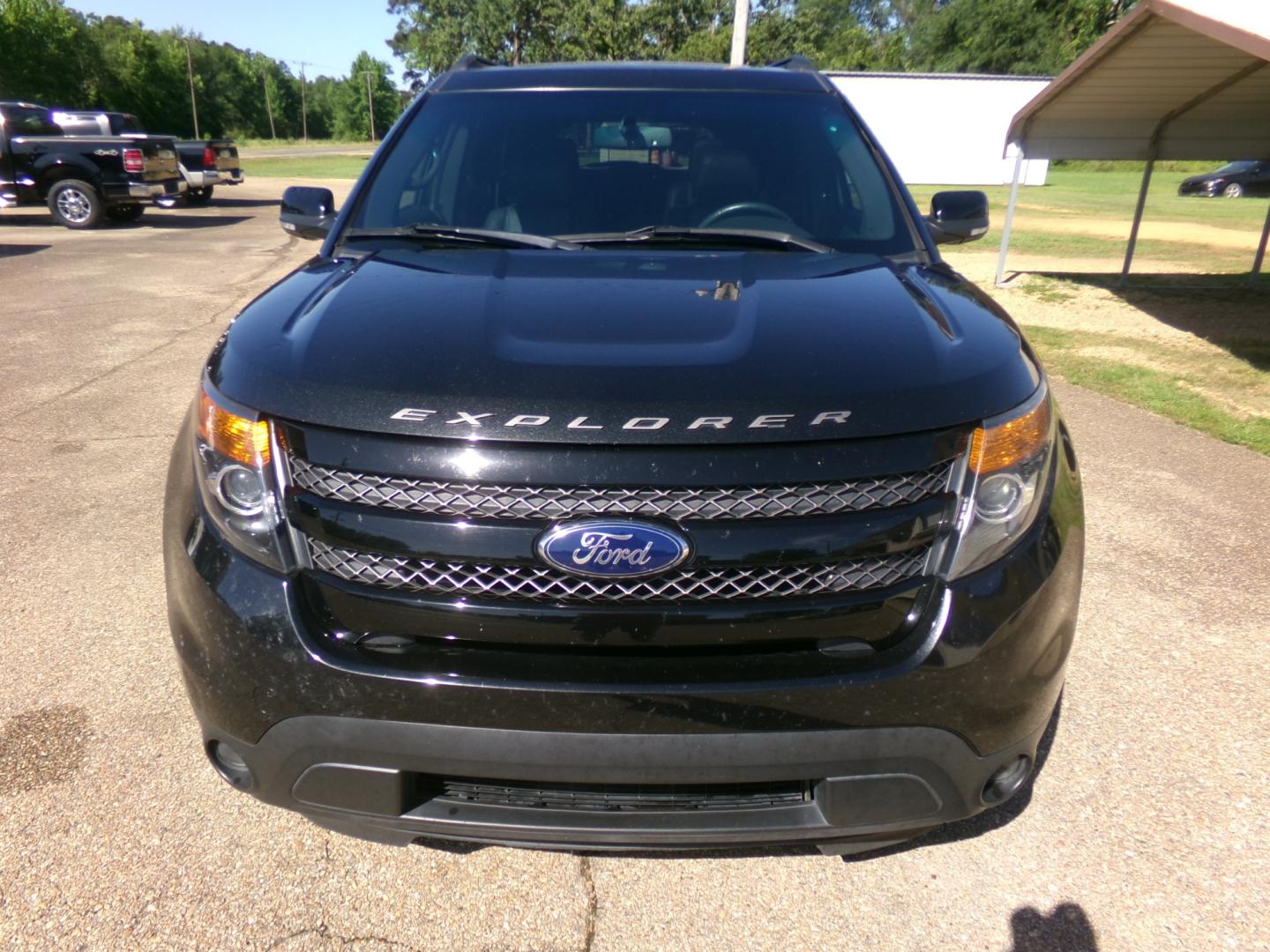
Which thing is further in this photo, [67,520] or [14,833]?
[67,520]

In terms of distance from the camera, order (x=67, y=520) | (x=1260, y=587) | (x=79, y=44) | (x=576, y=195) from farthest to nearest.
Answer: (x=79, y=44)
(x=67, y=520)
(x=1260, y=587)
(x=576, y=195)

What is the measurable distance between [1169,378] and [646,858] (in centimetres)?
667

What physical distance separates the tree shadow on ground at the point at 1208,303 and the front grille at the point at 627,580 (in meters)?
7.51

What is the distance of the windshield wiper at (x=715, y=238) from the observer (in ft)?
8.71

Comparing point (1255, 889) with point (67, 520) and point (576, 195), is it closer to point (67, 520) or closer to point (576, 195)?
point (576, 195)

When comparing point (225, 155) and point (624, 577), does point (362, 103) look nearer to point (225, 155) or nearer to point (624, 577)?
point (225, 155)

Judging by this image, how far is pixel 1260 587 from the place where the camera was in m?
3.60

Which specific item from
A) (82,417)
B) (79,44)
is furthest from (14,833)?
(79,44)

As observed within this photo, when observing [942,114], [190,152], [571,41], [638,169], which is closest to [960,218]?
[638,169]

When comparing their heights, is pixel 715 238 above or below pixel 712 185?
below

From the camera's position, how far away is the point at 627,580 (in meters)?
1.63

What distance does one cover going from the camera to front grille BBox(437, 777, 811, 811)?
5.72ft

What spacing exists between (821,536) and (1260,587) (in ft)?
9.48

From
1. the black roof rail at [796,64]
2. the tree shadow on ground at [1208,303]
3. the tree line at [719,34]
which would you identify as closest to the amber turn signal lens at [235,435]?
the black roof rail at [796,64]
